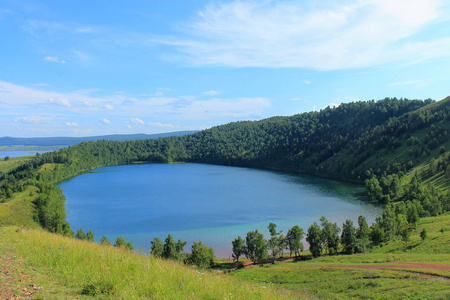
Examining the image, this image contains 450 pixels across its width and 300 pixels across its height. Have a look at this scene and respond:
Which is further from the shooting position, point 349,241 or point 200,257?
point 349,241

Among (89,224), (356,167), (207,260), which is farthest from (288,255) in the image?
(356,167)

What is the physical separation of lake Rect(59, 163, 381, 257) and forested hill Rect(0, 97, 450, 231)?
7.33 metres

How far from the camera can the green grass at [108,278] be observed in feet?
23.1

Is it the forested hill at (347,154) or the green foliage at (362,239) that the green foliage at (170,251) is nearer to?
the forested hill at (347,154)

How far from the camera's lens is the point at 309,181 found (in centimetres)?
10256

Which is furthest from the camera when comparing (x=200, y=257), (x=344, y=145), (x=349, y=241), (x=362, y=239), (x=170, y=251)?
(x=344, y=145)

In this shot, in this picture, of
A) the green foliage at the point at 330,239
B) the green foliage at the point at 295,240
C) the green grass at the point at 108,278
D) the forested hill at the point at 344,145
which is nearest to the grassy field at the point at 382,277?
the green grass at the point at 108,278

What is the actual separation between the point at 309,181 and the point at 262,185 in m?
19.2

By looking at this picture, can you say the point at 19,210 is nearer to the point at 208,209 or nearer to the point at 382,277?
the point at 208,209

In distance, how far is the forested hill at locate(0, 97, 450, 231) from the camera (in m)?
69.0

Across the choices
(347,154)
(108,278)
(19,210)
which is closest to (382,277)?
(108,278)

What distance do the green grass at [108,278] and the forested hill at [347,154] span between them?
117 feet

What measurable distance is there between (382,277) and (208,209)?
152 ft

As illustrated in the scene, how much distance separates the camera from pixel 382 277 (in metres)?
18.3
